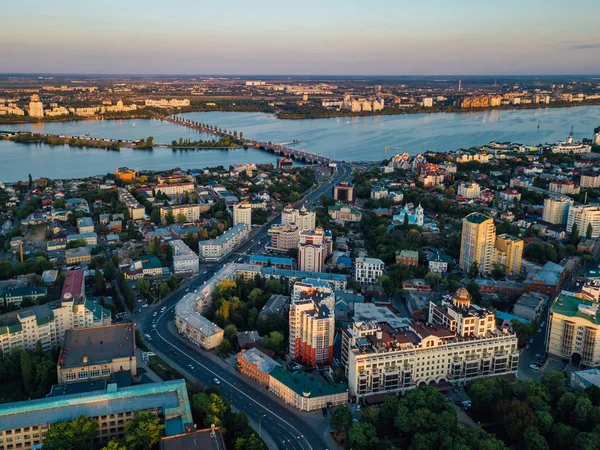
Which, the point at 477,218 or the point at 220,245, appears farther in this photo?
the point at 220,245

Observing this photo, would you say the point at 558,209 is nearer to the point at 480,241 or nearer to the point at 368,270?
the point at 480,241

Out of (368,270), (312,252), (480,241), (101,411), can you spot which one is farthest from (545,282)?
(101,411)

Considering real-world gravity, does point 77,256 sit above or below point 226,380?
above

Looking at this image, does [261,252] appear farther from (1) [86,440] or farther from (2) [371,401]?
(1) [86,440]

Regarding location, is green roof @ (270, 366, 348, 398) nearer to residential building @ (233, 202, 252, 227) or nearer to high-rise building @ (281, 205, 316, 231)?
high-rise building @ (281, 205, 316, 231)

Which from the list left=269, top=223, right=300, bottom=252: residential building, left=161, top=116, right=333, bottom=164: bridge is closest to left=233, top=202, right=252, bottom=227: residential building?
left=269, top=223, right=300, bottom=252: residential building

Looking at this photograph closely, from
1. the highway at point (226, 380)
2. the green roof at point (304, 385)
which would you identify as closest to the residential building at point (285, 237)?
the highway at point (226, 380)
